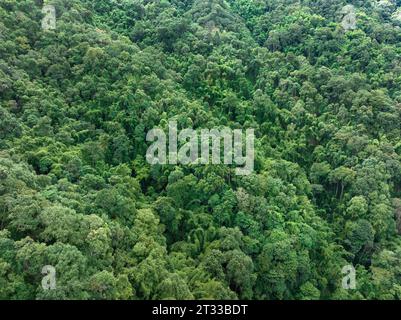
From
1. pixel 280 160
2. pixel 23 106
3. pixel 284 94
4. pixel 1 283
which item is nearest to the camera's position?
pixel 1 283

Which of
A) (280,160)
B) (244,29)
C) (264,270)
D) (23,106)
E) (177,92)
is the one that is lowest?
(264,270)

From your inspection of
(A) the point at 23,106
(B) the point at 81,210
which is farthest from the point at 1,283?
(A) the point at 23,106

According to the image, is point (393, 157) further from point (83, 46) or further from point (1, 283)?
point (1, 283)

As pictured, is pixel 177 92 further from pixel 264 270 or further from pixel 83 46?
pixel 264 270

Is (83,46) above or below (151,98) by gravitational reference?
above

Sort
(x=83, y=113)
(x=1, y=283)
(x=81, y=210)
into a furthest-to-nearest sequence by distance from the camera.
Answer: (x=83, y=113), (x=81, y=210), (x=1, y=283)

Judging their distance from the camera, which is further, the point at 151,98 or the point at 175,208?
the point at 151,98
